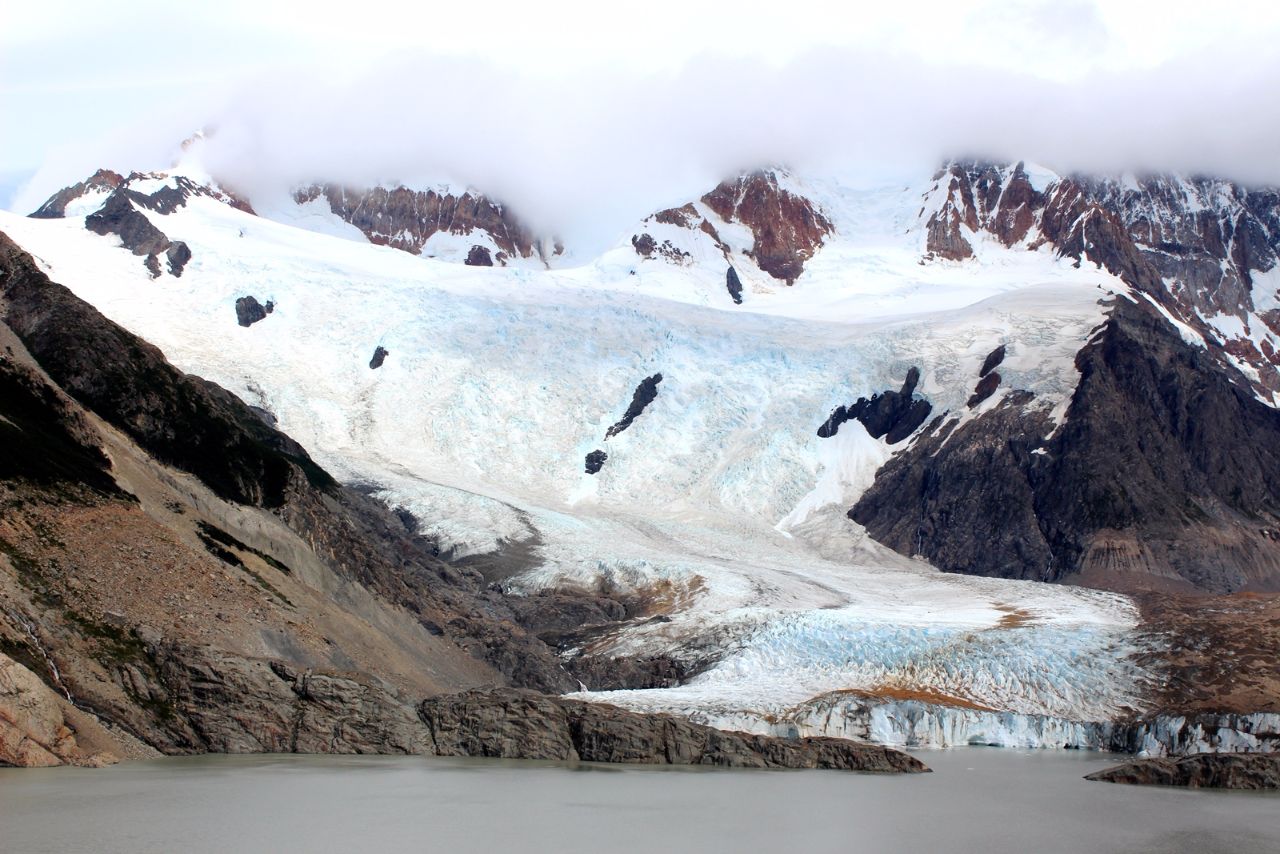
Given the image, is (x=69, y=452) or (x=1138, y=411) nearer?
(x=69, y=452)

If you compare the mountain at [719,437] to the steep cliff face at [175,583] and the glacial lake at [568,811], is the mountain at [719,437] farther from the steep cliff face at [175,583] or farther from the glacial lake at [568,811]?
Answer: the glacial lake at [568,811]

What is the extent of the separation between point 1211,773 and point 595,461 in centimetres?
8501

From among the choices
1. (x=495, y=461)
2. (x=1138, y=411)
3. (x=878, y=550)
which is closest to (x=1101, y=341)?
(x=1138, y=411)

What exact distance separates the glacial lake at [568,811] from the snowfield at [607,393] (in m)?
39.1

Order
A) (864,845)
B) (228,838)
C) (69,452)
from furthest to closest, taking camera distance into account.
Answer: (69,452) < (864,845) < (228,838)

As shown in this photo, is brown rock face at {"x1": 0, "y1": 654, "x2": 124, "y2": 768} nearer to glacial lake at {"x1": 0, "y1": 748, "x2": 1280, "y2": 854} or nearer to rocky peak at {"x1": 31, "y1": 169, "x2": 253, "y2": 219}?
glacial lake at {"x1": 0, "y1": 748, "x2": 1280, "y2": 854}

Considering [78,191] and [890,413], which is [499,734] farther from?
[78,191]

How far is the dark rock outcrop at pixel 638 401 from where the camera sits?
134 meters

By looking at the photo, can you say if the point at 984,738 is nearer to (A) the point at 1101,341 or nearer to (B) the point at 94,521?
(B) the point at 94,521

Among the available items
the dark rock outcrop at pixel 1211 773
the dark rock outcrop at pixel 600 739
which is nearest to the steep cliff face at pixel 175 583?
the dark rock outcrop at pixel 600 739

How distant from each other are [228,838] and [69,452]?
69.9 feet

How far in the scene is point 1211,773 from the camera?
48625 mm

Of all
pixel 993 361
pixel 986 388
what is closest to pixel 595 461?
pixel 986 388

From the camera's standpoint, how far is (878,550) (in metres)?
122
